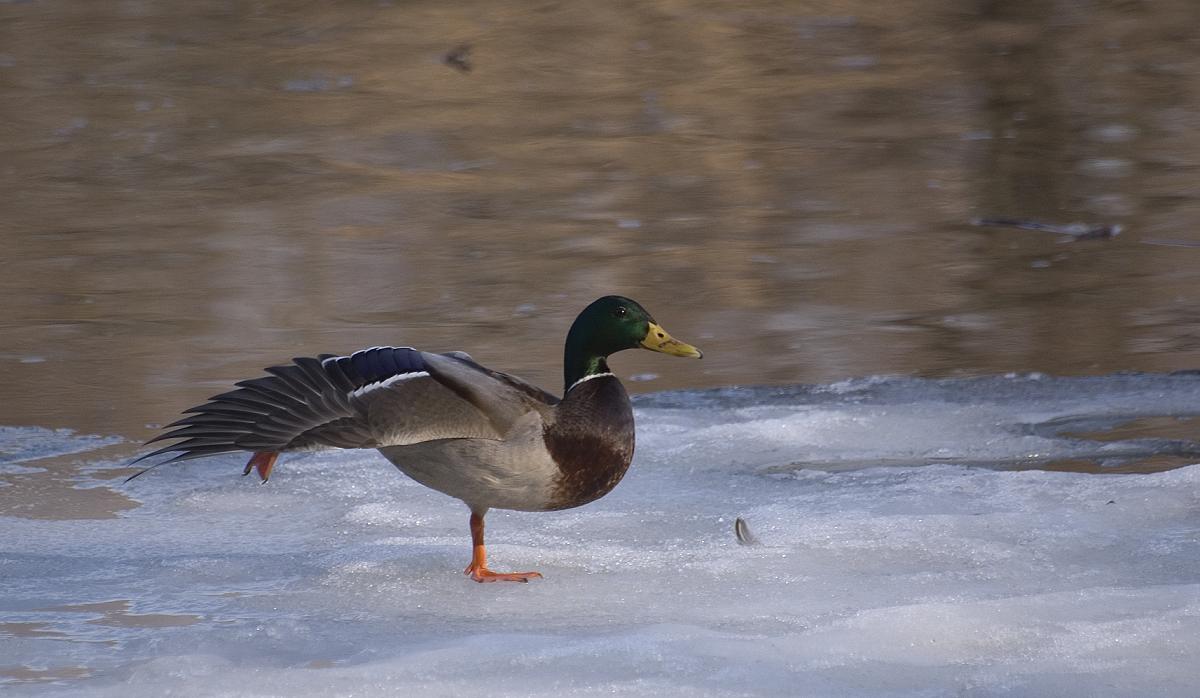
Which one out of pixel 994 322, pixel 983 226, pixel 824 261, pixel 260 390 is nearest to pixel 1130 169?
pixel 983 226

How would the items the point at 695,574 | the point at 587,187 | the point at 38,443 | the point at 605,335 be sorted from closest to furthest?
the point at 695,574, the point at 605,335, the point at 38,443, the point at 587,187

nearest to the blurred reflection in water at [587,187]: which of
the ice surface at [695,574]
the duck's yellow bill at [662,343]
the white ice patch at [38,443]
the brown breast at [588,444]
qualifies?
the white ice patch at [38,443]

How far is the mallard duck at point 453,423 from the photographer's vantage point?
3639 millimetres

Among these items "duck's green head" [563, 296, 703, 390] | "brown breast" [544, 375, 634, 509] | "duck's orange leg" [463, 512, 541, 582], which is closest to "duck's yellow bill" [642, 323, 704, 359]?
"duck's green head" [563, 296, 703, 390]

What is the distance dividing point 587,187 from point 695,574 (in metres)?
6.48

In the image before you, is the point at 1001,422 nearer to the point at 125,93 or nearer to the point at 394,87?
the point at 394,87

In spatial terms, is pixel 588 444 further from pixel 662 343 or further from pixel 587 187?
pixel 587 187

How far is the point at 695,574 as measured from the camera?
384cm

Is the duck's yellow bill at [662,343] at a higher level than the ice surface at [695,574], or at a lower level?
higher

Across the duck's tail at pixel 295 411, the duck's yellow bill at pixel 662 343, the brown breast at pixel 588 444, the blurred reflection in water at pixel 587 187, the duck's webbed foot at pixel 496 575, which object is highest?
the duck's tail at pixel 295 411

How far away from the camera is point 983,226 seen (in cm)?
881

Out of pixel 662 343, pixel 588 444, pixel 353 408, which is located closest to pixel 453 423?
pixel 353 408

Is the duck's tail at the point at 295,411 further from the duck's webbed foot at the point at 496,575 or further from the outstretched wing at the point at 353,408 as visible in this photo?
the duck's webbed foot at the point at 496,575

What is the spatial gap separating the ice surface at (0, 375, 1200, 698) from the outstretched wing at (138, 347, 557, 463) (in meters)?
0.38
